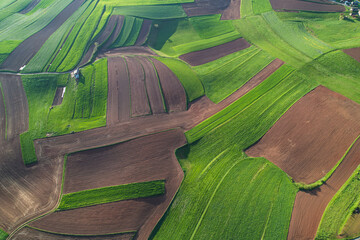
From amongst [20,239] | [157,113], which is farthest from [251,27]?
[20,239]

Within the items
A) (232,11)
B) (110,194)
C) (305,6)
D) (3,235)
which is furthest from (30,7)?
(305,6)

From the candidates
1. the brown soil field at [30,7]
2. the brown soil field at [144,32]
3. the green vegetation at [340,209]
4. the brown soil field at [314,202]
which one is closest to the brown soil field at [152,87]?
the brown soil field at [144,32]

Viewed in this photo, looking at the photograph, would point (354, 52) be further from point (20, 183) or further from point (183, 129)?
point (20, 183)

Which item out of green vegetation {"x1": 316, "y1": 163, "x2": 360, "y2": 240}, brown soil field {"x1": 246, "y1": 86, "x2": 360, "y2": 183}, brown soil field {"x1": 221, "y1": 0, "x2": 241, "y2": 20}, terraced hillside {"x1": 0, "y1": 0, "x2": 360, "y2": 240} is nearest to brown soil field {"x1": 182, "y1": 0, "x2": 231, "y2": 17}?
brown soil field {"x1": 221, "y1": 0, "x2": 241, "y2": 20}

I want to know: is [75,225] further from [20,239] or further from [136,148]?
[136,148]

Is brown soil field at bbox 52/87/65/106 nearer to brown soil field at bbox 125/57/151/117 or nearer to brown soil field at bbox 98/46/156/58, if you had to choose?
brown soil field at bbox 98/46/156/58

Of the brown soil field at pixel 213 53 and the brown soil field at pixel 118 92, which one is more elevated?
the brown soil field at pixel 213 53

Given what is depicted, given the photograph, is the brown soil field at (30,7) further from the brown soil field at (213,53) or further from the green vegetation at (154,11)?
the brown soil field at (213,53)

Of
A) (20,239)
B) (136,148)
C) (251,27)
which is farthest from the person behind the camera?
(251,27)
